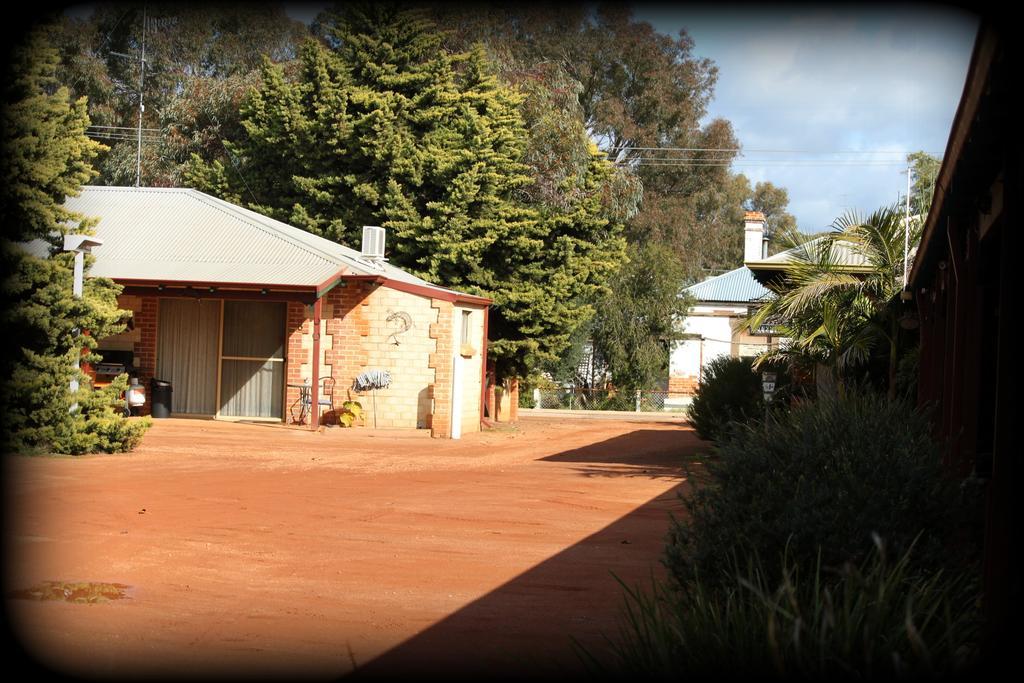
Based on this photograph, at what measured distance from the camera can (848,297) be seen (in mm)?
17625

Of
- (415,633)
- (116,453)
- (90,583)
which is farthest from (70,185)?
(415,633)

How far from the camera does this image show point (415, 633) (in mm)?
6742

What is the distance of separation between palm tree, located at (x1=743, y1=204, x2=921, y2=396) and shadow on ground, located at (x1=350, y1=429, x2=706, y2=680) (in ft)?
23.3

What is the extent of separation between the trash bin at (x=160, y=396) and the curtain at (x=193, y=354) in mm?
384

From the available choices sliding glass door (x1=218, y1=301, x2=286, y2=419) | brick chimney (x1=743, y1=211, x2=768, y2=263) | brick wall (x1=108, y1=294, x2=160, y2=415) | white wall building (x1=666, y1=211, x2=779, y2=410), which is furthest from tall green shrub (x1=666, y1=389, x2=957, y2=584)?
white wall building (x1=666, y1=211, x2=779, y2=410)

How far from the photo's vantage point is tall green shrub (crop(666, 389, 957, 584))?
5.80 metres

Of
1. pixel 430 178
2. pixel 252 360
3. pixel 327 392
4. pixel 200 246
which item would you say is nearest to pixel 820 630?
pixel 327 392

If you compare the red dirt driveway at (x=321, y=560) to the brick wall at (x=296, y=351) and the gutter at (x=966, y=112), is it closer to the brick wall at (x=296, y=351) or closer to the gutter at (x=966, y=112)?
the gutter at (x=966, y=112)

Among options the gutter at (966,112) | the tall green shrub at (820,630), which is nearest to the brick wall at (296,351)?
the gutter at (966,112)

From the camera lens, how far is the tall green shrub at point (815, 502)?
228 inches

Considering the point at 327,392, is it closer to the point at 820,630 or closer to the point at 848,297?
the point at 848,297

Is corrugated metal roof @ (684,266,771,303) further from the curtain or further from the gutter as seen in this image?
the gutter

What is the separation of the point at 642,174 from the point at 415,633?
147 feet

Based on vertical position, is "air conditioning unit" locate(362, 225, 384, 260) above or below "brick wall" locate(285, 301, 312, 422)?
above
